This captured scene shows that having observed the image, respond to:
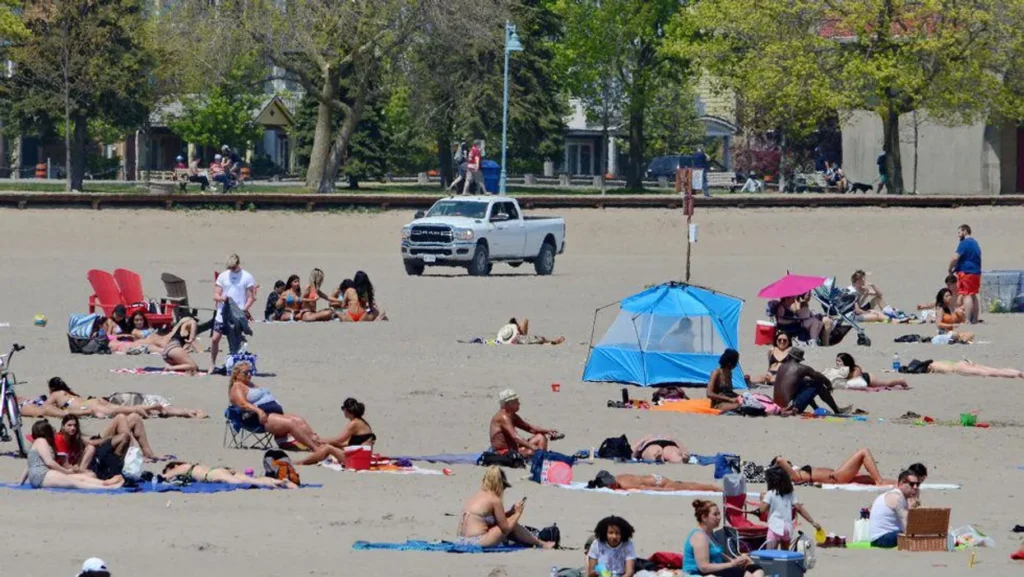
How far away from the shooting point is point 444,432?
1908cm

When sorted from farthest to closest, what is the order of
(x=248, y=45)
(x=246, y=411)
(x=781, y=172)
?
(x=781, y=172) < (x=248, y=45) < (x=246, y=411)

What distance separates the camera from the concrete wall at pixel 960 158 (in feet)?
200

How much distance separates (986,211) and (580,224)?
37.1 ft

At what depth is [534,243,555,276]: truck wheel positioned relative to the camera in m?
40.0

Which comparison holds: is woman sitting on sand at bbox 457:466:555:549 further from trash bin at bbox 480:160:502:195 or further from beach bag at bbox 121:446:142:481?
trash bin at bbox 480:160:502:195

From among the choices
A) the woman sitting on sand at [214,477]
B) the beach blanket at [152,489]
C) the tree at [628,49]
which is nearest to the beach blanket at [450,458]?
the woman sitting on sand at [214,477]

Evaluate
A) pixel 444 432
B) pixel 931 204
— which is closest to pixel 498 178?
pixel 931 204

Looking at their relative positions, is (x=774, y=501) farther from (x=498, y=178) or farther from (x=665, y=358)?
(x=498, y=178)

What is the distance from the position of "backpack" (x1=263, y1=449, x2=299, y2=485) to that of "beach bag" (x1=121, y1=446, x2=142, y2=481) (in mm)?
1077

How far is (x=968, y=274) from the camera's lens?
29938mm

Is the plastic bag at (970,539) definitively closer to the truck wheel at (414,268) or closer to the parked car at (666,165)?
the truck wheel at (414,268)

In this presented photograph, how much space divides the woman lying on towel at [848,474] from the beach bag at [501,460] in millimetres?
2324

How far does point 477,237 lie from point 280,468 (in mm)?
22880

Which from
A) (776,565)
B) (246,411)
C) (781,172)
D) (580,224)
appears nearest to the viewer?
(776,565)
